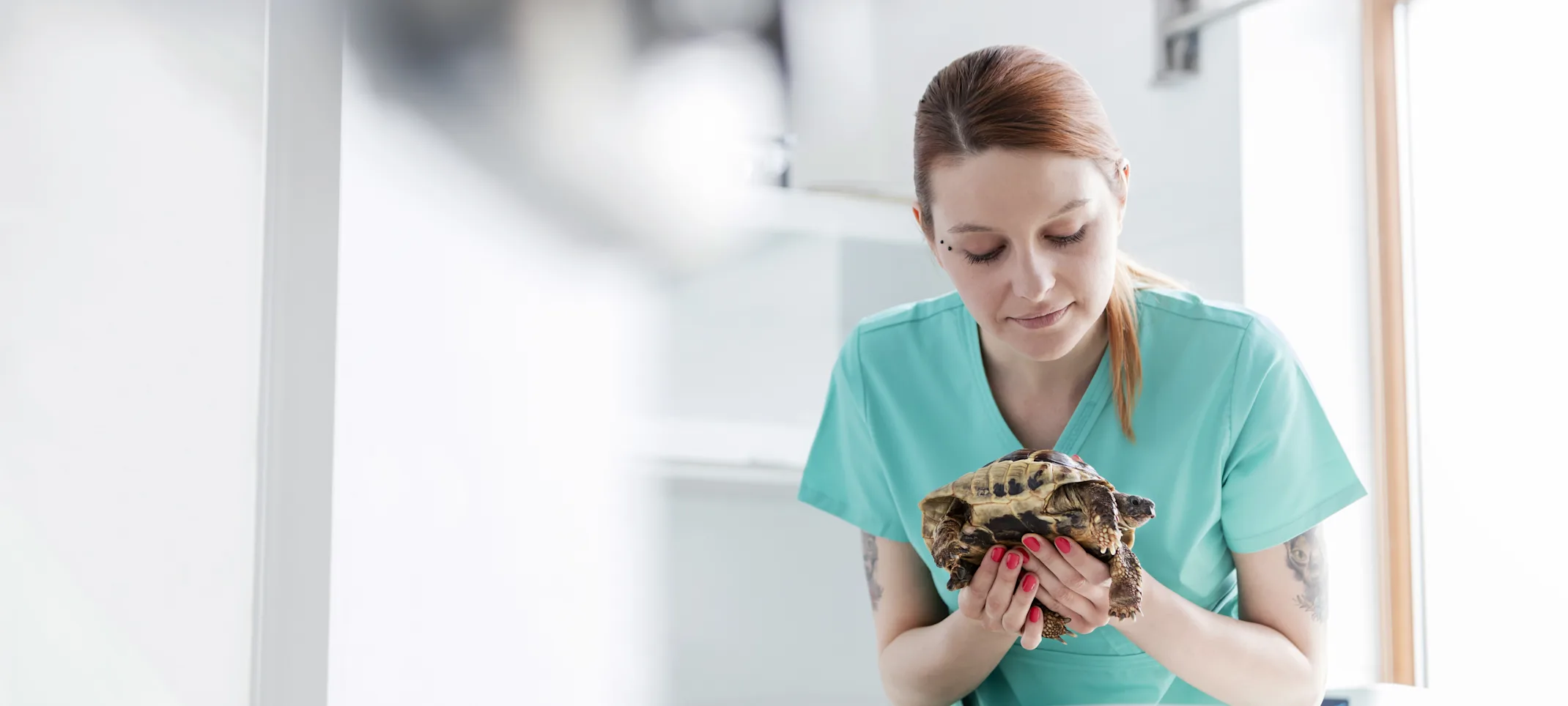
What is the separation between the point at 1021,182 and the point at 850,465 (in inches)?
14.4

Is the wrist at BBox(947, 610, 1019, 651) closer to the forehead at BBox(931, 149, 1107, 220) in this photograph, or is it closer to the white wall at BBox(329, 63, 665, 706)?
the forehead at BBox(931, 149, 1107, 220)

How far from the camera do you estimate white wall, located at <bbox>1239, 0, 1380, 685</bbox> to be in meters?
1.68

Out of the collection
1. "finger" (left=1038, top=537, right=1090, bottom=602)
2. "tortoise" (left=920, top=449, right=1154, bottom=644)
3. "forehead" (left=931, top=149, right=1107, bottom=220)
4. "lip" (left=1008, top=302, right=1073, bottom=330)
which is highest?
"forehead" (left=931, top=149, right=1107, bottom=220)

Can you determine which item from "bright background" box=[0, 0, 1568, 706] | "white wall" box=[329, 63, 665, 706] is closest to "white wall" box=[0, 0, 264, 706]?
"bright background" box=[0, 0, 1568, 706]

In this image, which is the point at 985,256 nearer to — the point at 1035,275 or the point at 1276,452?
the point at 1035,275

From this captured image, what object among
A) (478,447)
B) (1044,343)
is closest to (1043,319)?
(1044,343)

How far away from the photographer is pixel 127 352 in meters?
1.30

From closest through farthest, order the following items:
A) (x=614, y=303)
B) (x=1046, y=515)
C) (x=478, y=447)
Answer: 1. (x=1046, y=515)
2. (x=478, y=447)
3. (x=614, y=303)

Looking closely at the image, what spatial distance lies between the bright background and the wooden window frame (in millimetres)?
19

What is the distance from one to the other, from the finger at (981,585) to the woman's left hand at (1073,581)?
0.03m

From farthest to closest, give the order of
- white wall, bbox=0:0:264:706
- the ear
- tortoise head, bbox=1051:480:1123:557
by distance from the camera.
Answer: white wall, bbox=0:0:264:706, the ear, tortoise head, bbox=1051:480:1123:557

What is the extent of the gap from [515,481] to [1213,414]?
0.89 m

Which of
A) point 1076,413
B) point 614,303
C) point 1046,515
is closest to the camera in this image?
point 1046,515

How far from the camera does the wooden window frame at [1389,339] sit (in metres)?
1.67
